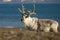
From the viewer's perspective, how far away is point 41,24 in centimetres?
1900

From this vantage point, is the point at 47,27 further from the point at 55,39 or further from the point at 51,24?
the point at 55,39

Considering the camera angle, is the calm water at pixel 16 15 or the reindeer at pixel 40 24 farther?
the calm water at pixel 16 15

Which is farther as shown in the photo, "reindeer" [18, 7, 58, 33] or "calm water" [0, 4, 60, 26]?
"calm water" [0, 4, 60, 26]

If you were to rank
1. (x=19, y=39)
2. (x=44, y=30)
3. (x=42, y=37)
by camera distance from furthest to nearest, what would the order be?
(x=44, y=30) → (x=42, y=37) → (x=19, y=39)

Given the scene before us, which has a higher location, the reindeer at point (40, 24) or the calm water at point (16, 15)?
the reindeer at point (40, 24)

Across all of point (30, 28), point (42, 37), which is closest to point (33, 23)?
point (30, 28)

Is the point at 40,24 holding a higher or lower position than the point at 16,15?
higher

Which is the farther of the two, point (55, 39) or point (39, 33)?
point (39, 33)

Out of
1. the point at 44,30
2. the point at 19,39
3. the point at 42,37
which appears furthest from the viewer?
the point at 44,30

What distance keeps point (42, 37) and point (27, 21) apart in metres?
1.97

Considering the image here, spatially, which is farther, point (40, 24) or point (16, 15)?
point (16, 15)

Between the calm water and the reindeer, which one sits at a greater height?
the reindeer

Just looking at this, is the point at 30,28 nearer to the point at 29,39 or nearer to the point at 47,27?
the point at 47,27

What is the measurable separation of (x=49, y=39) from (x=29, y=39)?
102 centimetres
